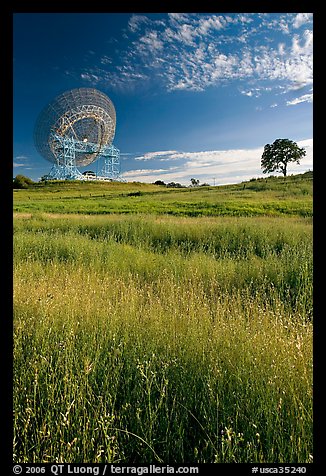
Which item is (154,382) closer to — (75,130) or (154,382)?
(154,382)

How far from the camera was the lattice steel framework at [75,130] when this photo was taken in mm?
47469

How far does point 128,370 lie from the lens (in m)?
2.56

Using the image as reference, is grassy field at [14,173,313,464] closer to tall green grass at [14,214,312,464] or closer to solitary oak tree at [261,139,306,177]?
tall green grass at [14,214,312,464]

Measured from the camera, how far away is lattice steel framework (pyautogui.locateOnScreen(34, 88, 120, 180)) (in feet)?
156

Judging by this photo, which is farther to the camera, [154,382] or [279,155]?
[279,155]

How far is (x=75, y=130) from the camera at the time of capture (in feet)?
190

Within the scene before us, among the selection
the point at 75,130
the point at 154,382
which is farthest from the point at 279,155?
the point at 154,382

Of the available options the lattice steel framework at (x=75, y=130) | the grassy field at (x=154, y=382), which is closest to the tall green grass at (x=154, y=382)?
the grassy field at (x=154, y=382)

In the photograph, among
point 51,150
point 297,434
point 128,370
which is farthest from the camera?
point 51,150

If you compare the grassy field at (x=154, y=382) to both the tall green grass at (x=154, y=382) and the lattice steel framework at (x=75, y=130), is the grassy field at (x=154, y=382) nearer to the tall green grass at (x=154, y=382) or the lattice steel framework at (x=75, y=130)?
the tall green grass at (x=154, y=382)

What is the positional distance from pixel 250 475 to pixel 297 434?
705 millimetres

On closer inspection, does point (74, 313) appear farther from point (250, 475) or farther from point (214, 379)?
point (250, 475)
